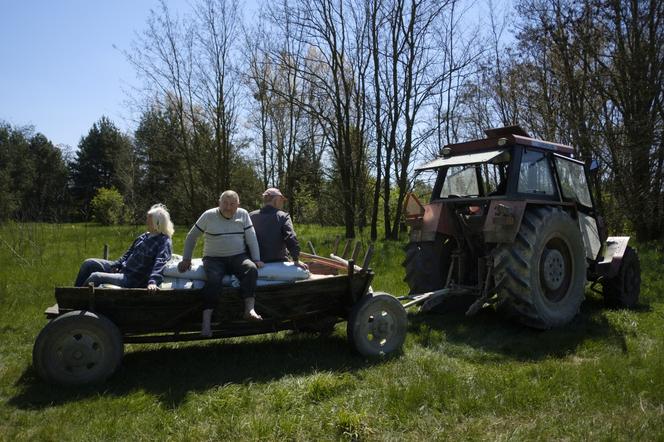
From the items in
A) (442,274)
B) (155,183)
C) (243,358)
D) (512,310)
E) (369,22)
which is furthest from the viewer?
(155,183)

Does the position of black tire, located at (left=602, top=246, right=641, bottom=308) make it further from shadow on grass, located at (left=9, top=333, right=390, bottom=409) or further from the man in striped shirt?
the man in striped shirt

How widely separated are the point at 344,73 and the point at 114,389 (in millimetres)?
12936

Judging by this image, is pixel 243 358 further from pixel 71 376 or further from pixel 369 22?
pixel 369 22

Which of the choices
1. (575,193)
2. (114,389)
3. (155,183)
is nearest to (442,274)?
(575,193)

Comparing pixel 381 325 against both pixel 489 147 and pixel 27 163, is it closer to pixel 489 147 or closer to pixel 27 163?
pixel 489 147

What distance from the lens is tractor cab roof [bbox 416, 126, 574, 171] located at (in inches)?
249

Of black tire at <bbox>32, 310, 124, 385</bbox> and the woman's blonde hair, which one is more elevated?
the woman's blonde hair

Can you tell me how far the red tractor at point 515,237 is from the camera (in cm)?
592

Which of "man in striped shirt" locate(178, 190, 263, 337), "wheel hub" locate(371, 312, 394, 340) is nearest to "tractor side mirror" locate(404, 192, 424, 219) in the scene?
"wheel hub" locate(371, 312, 394, 340)

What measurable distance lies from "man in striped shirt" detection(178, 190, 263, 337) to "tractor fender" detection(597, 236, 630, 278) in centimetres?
497

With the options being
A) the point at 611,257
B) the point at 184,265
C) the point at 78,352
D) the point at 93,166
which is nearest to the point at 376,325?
the point at 184,265

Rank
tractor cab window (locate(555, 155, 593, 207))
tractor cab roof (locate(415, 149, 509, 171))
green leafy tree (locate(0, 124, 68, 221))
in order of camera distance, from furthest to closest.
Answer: green leafy tree (locate(0, 124, 68, 221))
tractor cab window (locate(555, 155, 593, 207))
tractor cab roof (locate(415, 149, 509, 171))

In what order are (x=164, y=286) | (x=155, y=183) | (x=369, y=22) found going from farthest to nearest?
(x=155, y=183) < (x=369, y=22) < (x=164, y=286)

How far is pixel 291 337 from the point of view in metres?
6.01
